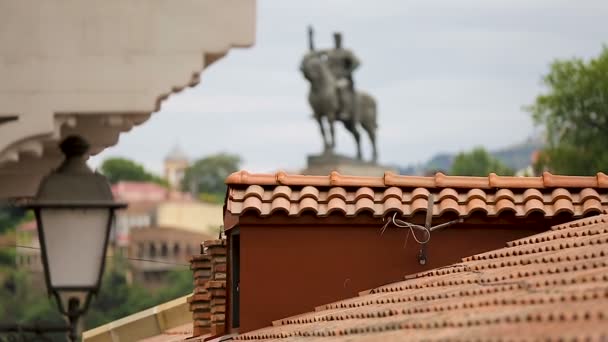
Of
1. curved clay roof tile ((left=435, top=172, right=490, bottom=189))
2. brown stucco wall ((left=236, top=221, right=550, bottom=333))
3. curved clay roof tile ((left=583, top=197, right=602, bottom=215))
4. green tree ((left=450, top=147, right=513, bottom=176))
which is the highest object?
curved clay roof tile ((left=435, top=172, right=490, bottom=189))

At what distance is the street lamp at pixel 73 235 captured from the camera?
10859 millimetres

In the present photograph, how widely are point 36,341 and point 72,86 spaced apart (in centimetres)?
126

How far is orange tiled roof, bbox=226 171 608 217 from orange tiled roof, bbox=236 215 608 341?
575 mm

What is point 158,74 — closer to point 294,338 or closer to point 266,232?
point 294,338

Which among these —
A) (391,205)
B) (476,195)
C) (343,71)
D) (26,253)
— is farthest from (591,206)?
(26,253)

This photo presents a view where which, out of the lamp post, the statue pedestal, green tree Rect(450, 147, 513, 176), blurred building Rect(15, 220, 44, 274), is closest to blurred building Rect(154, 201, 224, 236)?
blurred building Rect(15, 220, 44, 274)

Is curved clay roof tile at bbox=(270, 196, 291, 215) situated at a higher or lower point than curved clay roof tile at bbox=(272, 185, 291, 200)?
lower

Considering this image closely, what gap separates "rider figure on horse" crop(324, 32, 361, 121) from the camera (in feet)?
273

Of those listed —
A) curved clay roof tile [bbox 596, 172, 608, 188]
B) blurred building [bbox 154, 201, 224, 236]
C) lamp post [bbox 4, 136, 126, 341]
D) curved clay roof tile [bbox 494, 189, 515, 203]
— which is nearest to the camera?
lamp post [bbox 4, 136, 126, 341]

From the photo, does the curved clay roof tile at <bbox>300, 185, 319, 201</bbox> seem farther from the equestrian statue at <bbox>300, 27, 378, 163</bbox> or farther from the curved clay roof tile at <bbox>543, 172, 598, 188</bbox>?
the equestrian statue at <bbox>300, 27, 378, 163</bbox>

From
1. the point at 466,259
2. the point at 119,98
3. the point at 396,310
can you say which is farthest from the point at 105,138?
the point at 466,259

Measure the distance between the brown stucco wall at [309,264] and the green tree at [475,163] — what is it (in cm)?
11938

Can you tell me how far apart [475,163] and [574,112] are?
66.4 m

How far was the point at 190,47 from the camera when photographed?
1180cm
